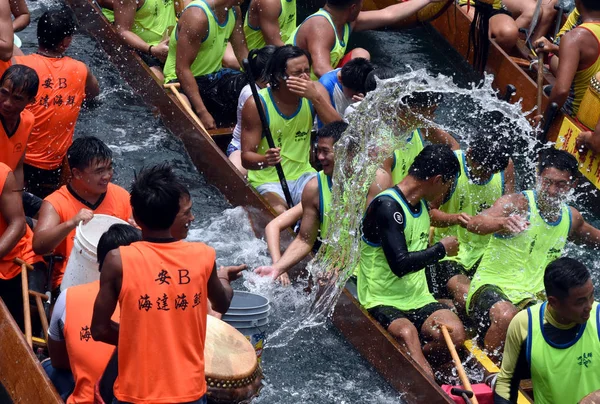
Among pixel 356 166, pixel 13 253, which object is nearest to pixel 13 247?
pixel 13 253

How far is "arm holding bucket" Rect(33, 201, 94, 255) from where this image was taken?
18.5 ft

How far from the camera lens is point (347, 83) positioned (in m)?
7.58

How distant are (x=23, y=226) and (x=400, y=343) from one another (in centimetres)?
212

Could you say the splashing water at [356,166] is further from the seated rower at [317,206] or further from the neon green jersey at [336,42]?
the neon green jersey at [336,42]

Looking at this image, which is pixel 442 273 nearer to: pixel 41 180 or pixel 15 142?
pixel 15 142

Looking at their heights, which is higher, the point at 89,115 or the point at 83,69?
the point at 83,69

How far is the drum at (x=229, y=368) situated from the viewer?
4426mm

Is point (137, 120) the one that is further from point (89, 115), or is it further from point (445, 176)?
point (445, 176)

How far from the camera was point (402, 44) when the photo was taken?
11.6m

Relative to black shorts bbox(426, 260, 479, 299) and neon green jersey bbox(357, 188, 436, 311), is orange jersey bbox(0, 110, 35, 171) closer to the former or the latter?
neon green jersey bbox(357, 188, 436, 311)

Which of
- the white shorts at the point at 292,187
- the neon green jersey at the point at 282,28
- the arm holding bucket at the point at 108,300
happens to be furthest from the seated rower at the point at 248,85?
the arm holding bucket at the point at 108,300

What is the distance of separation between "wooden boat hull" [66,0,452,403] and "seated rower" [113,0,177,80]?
13 cm

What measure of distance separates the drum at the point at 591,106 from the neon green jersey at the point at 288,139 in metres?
2.33

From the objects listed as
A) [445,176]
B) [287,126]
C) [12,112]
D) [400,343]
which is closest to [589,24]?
[287,126]
